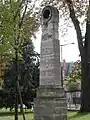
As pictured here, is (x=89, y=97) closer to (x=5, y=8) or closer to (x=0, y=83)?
(x=5, y=8)

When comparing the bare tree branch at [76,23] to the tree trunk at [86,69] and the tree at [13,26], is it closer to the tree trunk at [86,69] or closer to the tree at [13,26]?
the tree trunk at [86,69]

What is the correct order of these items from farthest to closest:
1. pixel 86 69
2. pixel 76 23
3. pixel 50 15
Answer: pixel 86 69 < pixel 76 23 < pixel 50 15

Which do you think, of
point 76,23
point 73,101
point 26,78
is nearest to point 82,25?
point 76,23

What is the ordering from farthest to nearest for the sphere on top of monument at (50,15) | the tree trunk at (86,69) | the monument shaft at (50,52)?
1. the tree trunk at (86,69)
2. the sphere on top of monument at (50,15)
3. the monument shaft at (50,52)

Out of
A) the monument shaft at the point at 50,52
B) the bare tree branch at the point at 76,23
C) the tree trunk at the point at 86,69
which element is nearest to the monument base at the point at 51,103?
the monument shaft at the point at 50,52

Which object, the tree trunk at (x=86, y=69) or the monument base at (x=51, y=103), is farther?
the tree trunk at (x=86, y=69)

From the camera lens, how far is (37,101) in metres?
17.1

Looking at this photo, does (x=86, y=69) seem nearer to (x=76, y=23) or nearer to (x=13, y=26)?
(x=76, y=23)

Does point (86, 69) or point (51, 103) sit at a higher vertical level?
point (86, 69)

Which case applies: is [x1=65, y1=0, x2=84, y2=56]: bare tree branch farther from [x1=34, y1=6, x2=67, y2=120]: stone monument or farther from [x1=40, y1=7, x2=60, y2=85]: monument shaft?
[x1=34, y1=6, x2=67, y2=120]: stone monument

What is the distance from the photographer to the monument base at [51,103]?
16.6 meters

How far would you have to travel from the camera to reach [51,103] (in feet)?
54.6

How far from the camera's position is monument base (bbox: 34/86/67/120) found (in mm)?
16625

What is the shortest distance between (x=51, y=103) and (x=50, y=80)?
1025 mm
